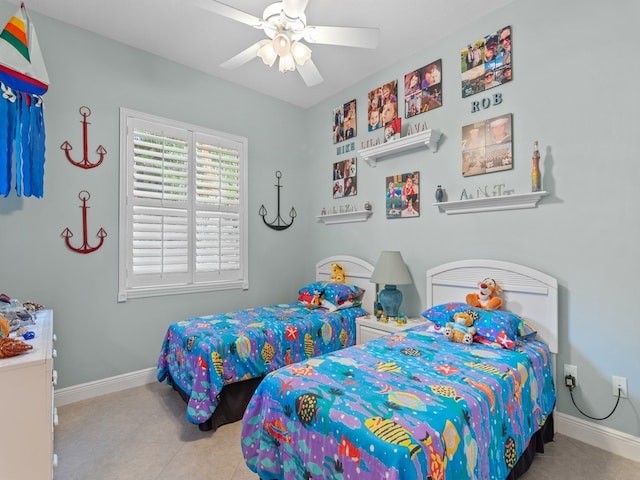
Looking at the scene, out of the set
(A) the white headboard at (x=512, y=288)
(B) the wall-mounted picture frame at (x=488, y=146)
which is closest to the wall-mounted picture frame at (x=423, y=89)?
(B) the wall-mounted picture frame at (x=488, y=146)

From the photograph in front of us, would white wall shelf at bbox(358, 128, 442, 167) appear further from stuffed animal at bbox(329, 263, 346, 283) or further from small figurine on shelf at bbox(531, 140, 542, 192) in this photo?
stuffed animal at bbox(329, 263, 346, 283)

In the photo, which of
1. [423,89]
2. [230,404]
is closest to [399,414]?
[230,404]

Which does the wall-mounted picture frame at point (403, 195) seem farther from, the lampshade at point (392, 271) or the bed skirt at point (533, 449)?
the bed skirt at point (533, 449)

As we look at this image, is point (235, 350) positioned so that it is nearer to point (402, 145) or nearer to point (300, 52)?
point (300, 52)

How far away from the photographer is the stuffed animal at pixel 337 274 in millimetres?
3617

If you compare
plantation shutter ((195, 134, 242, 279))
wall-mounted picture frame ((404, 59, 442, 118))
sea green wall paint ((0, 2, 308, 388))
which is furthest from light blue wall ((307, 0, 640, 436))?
sea green wall paint ((0, 2, 308, 388))

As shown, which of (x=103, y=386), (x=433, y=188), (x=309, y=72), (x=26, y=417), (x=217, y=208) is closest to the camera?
A: (x=26, y=417)

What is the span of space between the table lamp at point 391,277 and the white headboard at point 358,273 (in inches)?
17.7

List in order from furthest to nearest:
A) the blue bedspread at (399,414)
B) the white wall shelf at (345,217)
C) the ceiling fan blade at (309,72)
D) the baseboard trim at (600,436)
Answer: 1. the white wall shelf at (345,217)
2. the ceiling fan blade at (309,72)
3. the baseboard trim at (600,436)
4. the blue bedspread at (399,414)

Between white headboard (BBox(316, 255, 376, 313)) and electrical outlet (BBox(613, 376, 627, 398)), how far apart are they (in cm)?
183

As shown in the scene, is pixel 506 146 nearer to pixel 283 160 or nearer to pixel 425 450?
pixel 425 450

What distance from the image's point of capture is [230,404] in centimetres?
241

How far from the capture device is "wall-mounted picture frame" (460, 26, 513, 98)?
248cm

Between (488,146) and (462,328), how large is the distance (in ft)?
4.55
